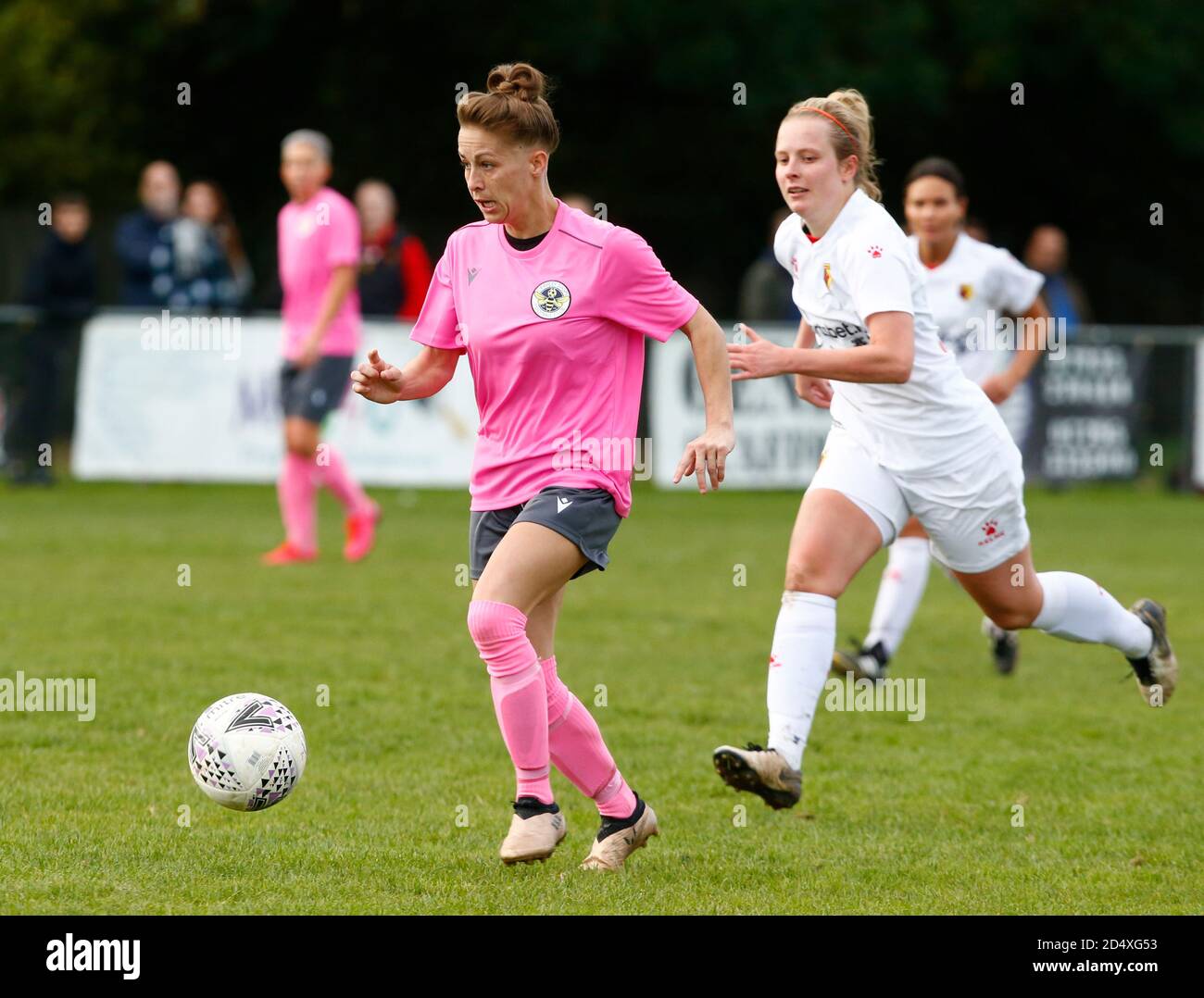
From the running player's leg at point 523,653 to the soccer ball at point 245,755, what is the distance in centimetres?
66

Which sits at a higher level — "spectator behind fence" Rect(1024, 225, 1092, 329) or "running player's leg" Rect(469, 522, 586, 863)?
"spectator behind fence" Rect(1024, 225, 1092, 329)

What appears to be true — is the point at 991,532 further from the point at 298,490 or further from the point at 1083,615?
the point at 298,490

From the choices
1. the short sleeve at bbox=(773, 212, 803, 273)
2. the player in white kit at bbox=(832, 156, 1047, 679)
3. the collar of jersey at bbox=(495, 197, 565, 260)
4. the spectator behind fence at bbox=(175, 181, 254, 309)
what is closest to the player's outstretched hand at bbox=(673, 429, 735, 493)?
the collar of jersey at bbox=(495, 197, 565, 260)

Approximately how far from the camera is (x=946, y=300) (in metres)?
8.55

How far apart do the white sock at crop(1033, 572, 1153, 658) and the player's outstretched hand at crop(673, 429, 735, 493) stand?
184 cm

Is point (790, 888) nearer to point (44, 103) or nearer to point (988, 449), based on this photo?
point (988, 449)

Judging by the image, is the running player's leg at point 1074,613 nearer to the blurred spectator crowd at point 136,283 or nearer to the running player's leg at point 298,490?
the running player's leg at point 298,490

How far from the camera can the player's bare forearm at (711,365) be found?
5.27 metres

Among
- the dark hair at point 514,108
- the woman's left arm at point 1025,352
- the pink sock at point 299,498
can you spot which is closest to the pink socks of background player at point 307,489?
the pink sock at point 299,498

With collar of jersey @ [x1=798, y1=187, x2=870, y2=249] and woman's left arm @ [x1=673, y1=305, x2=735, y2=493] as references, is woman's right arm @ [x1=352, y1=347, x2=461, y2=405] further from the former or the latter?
collar of jersey @ [x1=798, y1=187, x2=870, y2=249]

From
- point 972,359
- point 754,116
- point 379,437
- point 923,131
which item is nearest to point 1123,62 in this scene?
point 923,131

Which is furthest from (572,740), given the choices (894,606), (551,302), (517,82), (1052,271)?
(1052,271)

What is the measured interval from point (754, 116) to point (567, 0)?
3.13 metres

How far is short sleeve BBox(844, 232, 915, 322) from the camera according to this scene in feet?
19.2
